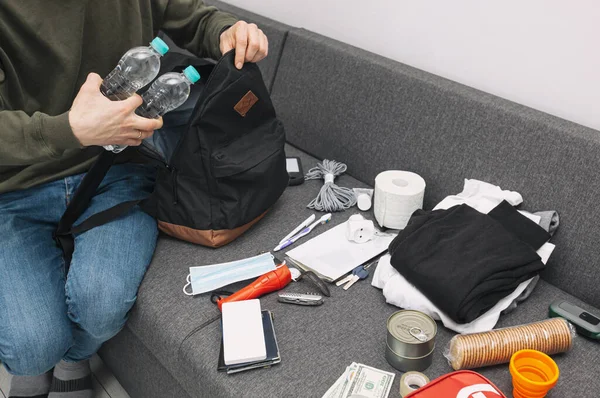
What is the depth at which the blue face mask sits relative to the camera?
1423 mm

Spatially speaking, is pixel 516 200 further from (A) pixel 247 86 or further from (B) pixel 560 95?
(A) pixel 247 86

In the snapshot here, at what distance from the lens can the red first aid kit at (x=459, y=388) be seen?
1.02 meters

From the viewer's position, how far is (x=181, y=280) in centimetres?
146

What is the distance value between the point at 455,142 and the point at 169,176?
74 centimetres

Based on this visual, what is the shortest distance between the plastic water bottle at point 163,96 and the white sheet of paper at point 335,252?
477 millimetres

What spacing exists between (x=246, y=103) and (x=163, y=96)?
0.20 m

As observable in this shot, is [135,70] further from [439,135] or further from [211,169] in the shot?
[439,135]

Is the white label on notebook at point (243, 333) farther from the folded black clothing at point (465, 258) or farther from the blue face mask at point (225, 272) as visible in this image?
the folded black clothing at point (465, 258)

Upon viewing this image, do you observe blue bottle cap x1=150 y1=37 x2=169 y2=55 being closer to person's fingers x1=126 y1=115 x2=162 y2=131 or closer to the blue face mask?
person's fingers x1=126 y1=115 x2=162 y2=131

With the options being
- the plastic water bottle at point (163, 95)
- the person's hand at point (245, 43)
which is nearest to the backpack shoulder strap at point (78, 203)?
the plastic water bottle at point (163, 95)

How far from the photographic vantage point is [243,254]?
1536 mm

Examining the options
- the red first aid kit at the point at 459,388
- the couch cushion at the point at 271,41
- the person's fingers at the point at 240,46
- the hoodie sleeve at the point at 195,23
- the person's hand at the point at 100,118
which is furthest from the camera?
the couch cushion at the point at 271,41

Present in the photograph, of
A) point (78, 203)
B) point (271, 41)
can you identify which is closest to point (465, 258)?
point (78, 203)

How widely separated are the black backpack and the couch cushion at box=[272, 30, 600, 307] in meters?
0.33
